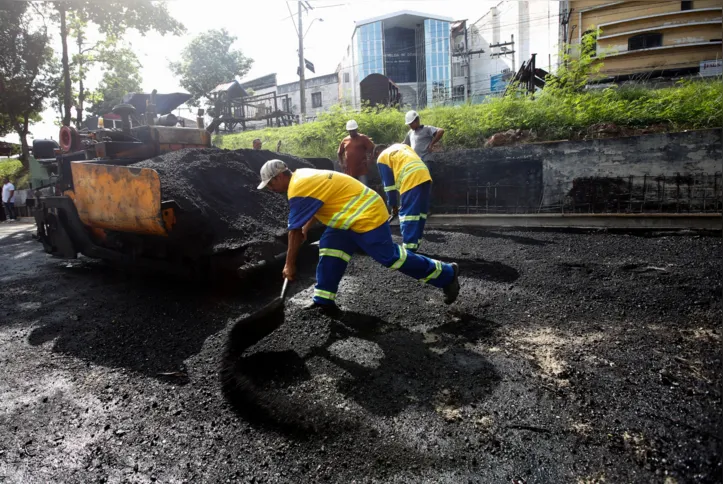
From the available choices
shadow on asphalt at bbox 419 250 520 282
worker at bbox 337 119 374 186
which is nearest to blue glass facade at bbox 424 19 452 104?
worker at bbox 337 119 374 186

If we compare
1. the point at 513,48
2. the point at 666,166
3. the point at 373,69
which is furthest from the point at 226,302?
the point at 513,48

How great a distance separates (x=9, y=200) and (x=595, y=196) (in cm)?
1734

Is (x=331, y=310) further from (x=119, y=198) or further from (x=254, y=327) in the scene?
(x=119, y=198)

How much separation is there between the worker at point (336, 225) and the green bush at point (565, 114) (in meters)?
5.21

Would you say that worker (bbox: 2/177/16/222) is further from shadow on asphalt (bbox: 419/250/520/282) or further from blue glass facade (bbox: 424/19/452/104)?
blue glass facade (bbox: 424/19/452/104)

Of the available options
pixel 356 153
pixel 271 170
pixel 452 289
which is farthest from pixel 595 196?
pixel 271 170

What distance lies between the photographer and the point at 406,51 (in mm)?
28375

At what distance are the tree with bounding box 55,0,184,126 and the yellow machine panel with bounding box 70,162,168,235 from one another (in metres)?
11.7

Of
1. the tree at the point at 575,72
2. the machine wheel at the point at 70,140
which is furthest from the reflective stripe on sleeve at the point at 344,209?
the tree at the point at 575,72

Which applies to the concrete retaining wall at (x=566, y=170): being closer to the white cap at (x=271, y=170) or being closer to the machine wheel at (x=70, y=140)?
the white cap at (x=271, y=170)

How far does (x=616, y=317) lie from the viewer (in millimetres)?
2941

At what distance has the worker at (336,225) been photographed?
288cm

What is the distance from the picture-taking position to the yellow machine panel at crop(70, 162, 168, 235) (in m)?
3.46

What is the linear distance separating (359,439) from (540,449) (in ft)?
2.55
